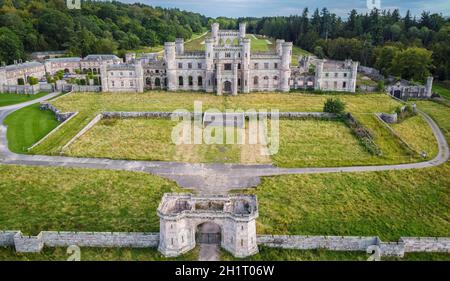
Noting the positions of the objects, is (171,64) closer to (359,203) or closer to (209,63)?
(209,63)

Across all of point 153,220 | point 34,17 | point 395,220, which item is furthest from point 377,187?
point 34,17

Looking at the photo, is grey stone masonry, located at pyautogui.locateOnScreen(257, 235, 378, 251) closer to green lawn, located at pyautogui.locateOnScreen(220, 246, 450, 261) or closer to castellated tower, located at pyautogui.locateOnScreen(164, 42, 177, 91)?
green lawn, located at pyautogui.locateOnScreen(220, 246, 450, 261)

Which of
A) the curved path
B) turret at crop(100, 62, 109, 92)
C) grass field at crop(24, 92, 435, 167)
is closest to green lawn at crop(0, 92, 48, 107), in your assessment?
grass field at crop(24, 92, 435, 167)

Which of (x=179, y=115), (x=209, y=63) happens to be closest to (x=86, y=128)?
(x=179, y=115)

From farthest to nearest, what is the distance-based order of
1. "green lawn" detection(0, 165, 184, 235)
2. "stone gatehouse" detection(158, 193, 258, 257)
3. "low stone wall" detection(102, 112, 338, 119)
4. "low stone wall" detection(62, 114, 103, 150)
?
"low stone wall" detection(102, 112, 338, 119) → "low stone wall" detection(62, 114, 103, 150) → "green lawn" detection(0, 165, 184, 235) → "stone gatehouse" detection(158, 193, 258, 257)

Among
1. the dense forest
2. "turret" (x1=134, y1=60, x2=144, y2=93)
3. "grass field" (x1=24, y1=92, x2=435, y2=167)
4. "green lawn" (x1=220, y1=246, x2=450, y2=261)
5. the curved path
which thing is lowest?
"green lawn" (x1=220, y1=246, x2=450, y2=261)

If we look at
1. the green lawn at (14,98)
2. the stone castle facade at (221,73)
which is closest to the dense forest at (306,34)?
the stone castle facade at (221,73)
